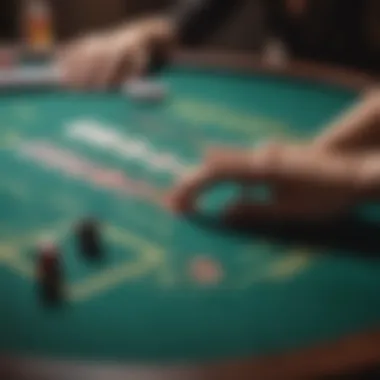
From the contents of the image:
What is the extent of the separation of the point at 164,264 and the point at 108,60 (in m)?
1.11

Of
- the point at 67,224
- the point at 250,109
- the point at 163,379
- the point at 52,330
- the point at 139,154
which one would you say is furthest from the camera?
the point at 250,109

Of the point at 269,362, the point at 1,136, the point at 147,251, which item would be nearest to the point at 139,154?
the point at 1,136

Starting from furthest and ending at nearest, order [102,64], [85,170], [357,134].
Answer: [102,64] → [85,170] → [357,134]

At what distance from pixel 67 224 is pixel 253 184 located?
31 centimetres

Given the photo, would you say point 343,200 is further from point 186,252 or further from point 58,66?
point 58,66

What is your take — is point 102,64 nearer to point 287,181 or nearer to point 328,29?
point 287,181

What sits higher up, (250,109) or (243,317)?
(250,109)

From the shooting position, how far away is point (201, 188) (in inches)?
67.3

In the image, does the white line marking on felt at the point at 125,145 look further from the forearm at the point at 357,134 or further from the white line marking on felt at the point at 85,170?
the forearm at the point at 357,134

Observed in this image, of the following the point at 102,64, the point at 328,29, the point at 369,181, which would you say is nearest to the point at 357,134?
the point at 369,181

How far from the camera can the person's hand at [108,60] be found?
252 centimetres

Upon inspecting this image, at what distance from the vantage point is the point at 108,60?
8.24 ft

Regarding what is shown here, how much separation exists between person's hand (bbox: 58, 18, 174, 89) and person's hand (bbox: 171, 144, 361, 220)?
87cm

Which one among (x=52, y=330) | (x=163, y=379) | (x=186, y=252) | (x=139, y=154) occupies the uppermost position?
(x=139, y=154)
